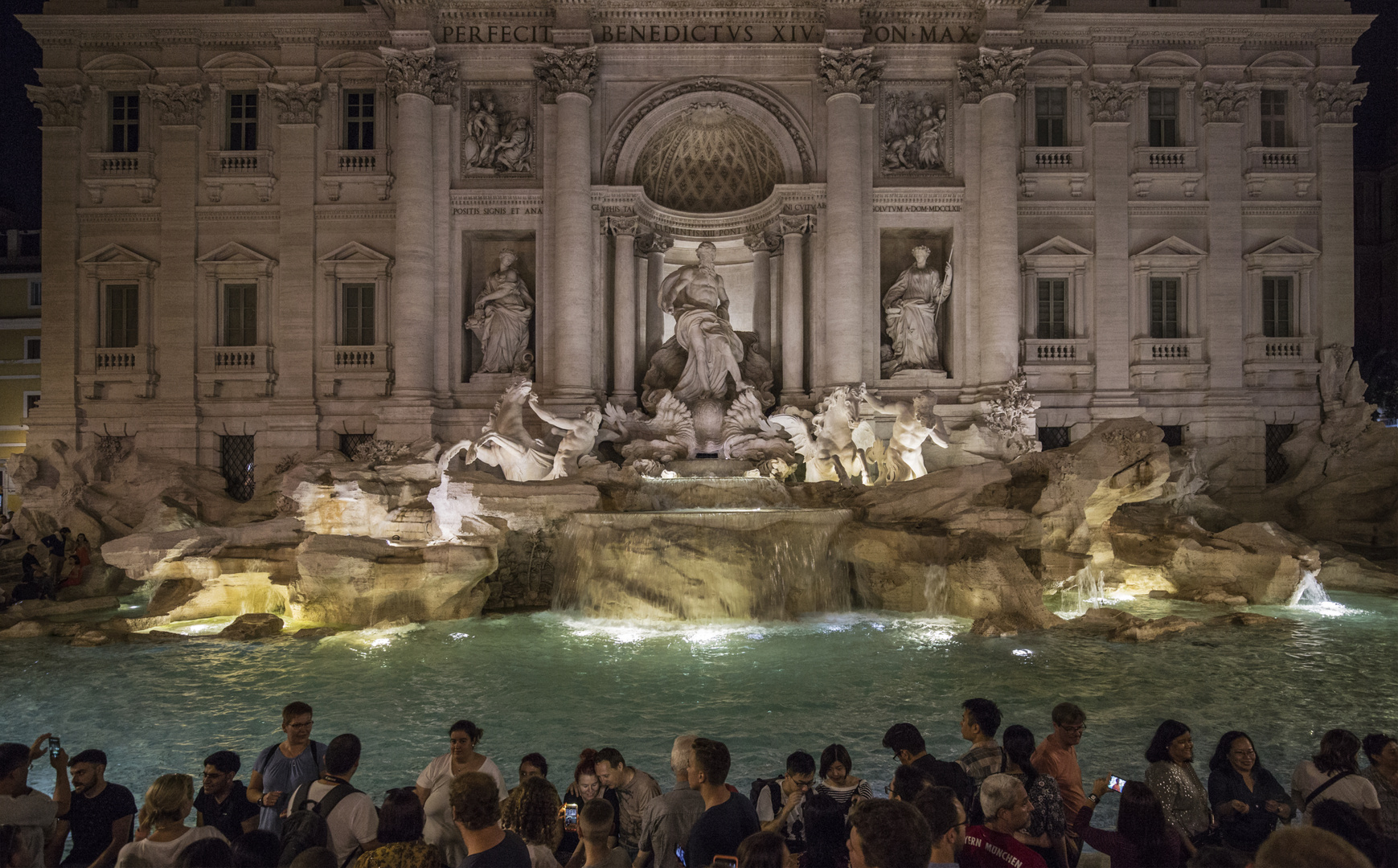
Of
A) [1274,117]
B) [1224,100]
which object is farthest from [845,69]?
[1274,117]

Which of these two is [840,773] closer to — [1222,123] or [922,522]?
[922,522]

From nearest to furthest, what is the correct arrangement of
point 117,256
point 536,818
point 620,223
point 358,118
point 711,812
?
point 536,818, point 711,812, point 620,223, point 117,256, point 358,118

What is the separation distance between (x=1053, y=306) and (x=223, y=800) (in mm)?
20394

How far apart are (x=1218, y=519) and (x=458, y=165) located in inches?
758

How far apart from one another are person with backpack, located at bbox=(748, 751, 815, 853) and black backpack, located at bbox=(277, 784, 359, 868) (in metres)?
1.86

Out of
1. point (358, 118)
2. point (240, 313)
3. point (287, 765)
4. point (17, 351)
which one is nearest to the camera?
point (287, 765)

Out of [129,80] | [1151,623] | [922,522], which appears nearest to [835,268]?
[922,522]

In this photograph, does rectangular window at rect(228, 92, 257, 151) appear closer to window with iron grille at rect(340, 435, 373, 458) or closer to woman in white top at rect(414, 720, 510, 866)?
window with iron grille at rect(340, 435, 373, 458)

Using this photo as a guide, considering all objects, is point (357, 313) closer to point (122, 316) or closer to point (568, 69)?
point (122, 316)

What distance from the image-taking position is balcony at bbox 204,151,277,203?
65.1ft

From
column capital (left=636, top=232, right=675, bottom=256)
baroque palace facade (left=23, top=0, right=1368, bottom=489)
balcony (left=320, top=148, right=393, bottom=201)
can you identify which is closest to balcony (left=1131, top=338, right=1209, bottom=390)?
baroque palace facade (left=23, top=0, right=1368, bottom=489)

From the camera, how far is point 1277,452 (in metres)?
19.7

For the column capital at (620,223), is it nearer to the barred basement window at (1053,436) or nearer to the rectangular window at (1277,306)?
the barred basement window at (1053,436)

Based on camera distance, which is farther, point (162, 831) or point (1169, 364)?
point (1169, 364)
